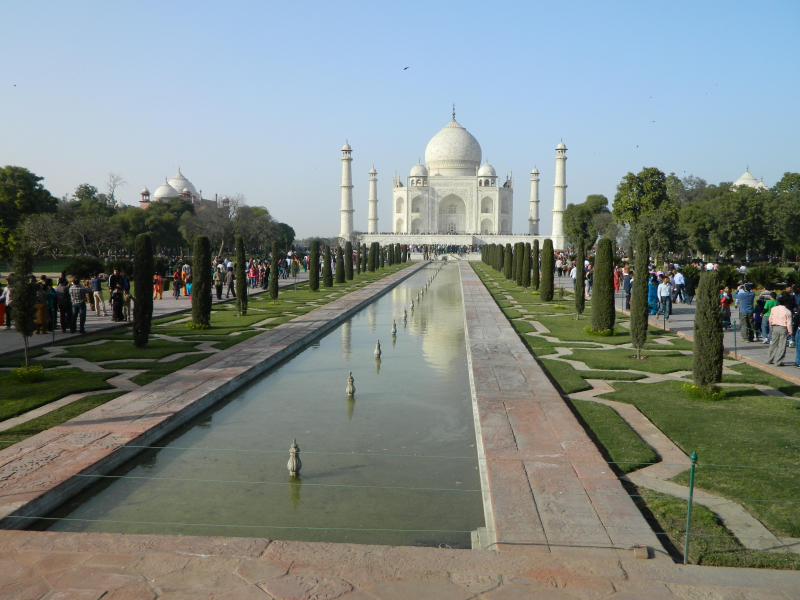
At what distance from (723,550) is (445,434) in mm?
2569

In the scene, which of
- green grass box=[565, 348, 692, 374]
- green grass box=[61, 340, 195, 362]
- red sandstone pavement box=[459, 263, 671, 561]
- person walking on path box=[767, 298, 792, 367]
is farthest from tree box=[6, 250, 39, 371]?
person walking on path box=[767, 298, 792, 367]

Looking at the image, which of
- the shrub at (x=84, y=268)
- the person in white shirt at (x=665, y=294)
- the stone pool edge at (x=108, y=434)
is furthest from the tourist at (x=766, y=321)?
the shrub at (x=84, y=268)

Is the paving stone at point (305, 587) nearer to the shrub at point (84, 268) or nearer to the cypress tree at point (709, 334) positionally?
the cypress tree at point (709, 334)

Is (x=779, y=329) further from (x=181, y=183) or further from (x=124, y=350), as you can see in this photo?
(x=181, y=183)

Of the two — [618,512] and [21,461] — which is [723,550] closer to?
[618,512]

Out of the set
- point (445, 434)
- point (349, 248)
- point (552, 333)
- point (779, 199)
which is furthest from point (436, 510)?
point (779, 199)

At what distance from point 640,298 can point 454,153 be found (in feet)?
184

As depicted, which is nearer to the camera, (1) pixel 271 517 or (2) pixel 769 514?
(2) pixel 769 514

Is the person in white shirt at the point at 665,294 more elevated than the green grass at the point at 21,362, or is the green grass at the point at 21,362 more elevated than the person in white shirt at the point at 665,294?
the person in white shirt at the point at 665,294

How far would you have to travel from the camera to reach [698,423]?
17.7ft

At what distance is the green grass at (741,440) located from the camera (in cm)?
385

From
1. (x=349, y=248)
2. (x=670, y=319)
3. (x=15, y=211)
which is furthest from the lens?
(x=15, y=211)

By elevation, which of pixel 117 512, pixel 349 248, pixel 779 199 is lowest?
pixel 117 512

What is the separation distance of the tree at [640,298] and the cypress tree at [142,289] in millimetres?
6491
